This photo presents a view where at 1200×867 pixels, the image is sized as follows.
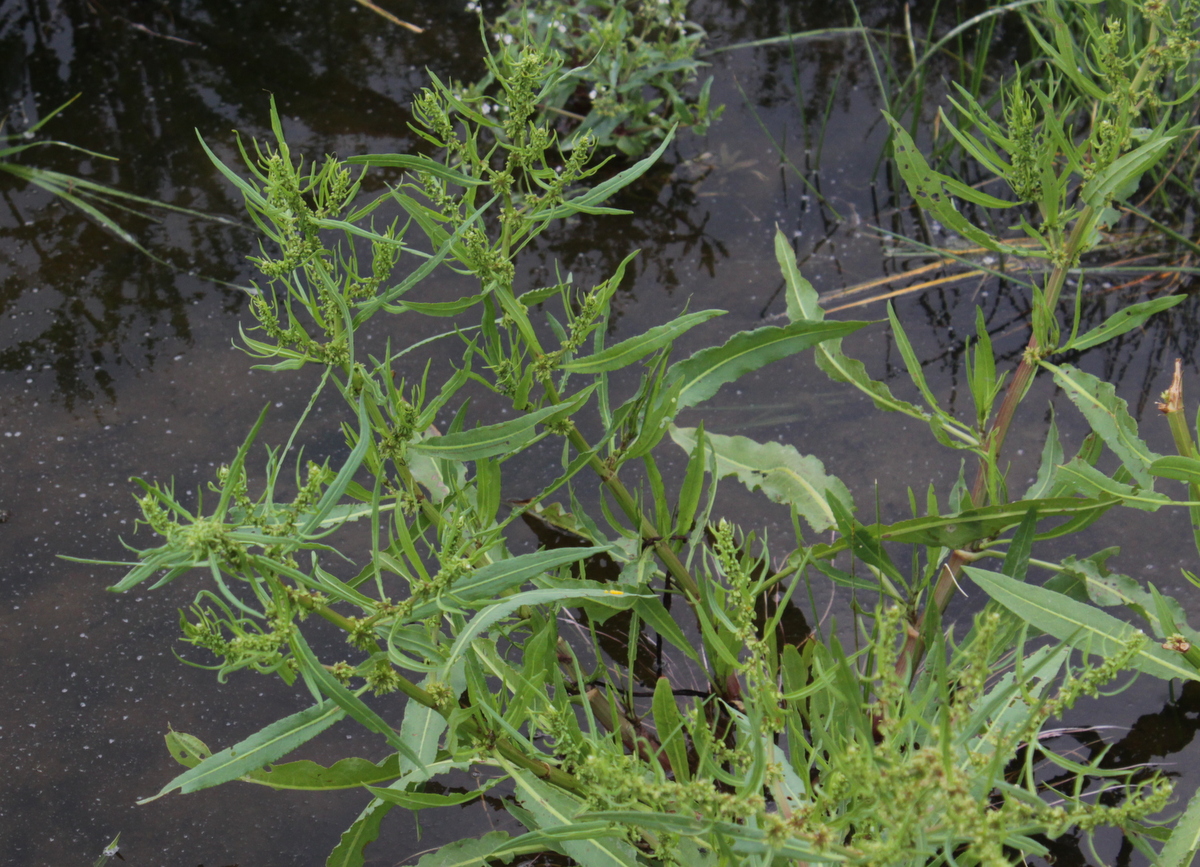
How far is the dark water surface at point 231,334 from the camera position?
1693mm

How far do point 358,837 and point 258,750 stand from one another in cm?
36

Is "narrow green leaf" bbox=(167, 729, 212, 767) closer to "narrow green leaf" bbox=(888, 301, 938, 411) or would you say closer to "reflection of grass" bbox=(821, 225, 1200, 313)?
"narrow green leaf" bbox=(888, 301, 938, 411)

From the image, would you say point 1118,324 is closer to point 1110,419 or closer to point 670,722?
point 1110,419

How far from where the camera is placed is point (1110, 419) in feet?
4.40

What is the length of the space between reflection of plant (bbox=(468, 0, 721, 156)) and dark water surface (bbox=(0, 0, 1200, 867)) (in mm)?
134

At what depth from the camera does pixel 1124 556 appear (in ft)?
6.25

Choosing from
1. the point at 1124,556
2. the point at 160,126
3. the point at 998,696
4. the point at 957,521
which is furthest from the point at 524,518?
the point at 160,126

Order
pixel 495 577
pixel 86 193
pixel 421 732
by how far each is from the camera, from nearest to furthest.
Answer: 1. pixel 495 577
2. pixel 421 732
3. pixel 86 193

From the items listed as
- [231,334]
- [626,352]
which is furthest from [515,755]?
[231,334]

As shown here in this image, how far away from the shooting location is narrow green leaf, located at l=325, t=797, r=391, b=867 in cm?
134

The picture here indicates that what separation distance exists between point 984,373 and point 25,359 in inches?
76.0

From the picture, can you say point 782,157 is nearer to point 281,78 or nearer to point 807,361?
point 807,361

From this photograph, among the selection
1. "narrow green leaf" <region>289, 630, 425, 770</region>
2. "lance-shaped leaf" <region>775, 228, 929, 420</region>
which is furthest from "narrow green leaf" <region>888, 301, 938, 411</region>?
"narrow green leaf" <region>289, 630, 425, 770</region>

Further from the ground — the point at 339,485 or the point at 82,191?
the point at 82,191
